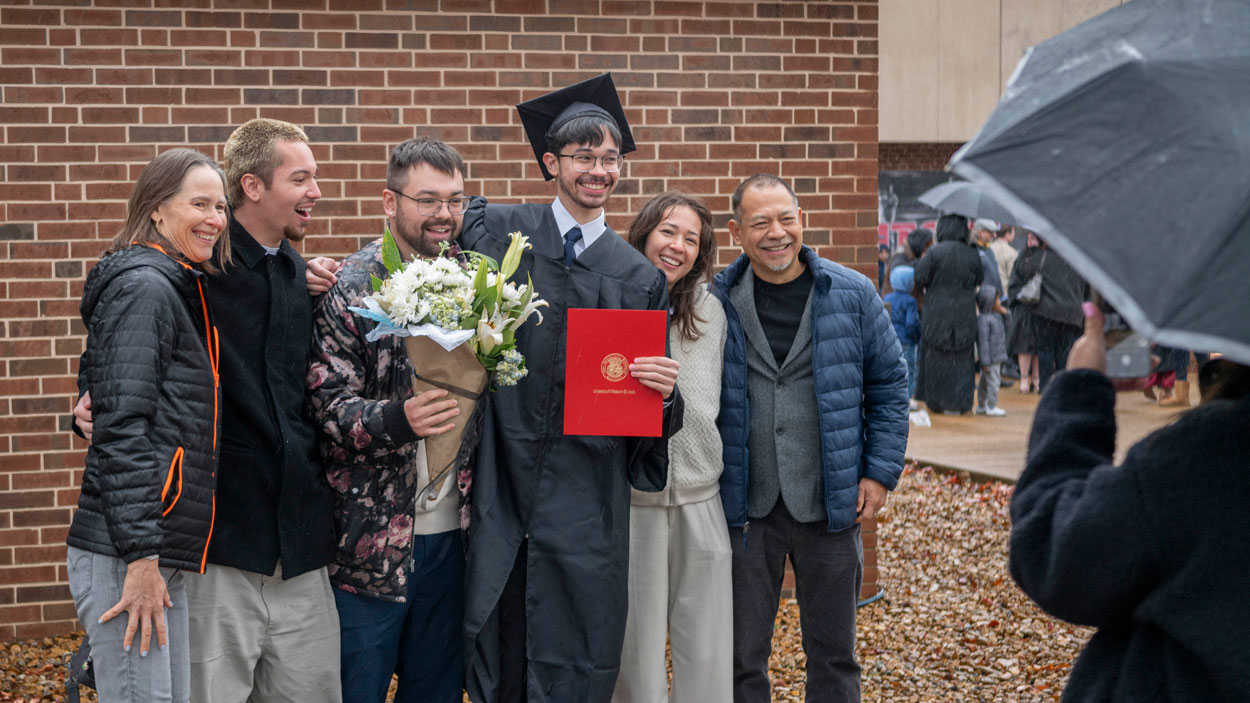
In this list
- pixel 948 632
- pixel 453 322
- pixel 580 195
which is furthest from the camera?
pixel 948 632

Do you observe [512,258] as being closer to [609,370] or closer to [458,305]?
[458,305]

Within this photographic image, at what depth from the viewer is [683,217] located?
4.05 metres

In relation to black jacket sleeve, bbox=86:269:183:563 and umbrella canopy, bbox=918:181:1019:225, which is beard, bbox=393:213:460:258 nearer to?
black jacket sleeve, bbox=86:269:183:563

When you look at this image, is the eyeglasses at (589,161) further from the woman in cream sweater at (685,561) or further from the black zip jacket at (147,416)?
the black zip jacket at (147,416)

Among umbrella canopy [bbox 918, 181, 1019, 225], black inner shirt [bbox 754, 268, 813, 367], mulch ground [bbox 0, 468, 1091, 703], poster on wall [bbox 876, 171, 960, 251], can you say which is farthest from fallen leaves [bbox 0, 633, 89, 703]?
poster on wall [bbox 876, 171, 960, 251]

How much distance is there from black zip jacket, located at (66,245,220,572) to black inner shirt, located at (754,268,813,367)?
2024mm

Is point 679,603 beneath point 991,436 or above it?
above

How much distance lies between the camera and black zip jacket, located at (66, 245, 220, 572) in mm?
2816

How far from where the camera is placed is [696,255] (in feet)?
13.5

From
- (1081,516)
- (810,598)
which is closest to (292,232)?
(810,598)

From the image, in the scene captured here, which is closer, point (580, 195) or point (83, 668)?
point (83, 668)

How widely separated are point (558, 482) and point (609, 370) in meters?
0.42

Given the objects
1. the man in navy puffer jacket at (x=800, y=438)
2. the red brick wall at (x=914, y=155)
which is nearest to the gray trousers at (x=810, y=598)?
the man in navy puffer jacket at (x=800, y=438)

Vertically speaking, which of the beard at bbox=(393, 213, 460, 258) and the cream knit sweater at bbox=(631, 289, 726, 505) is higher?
the beard at bbox=(393, 213, 460, 258)
